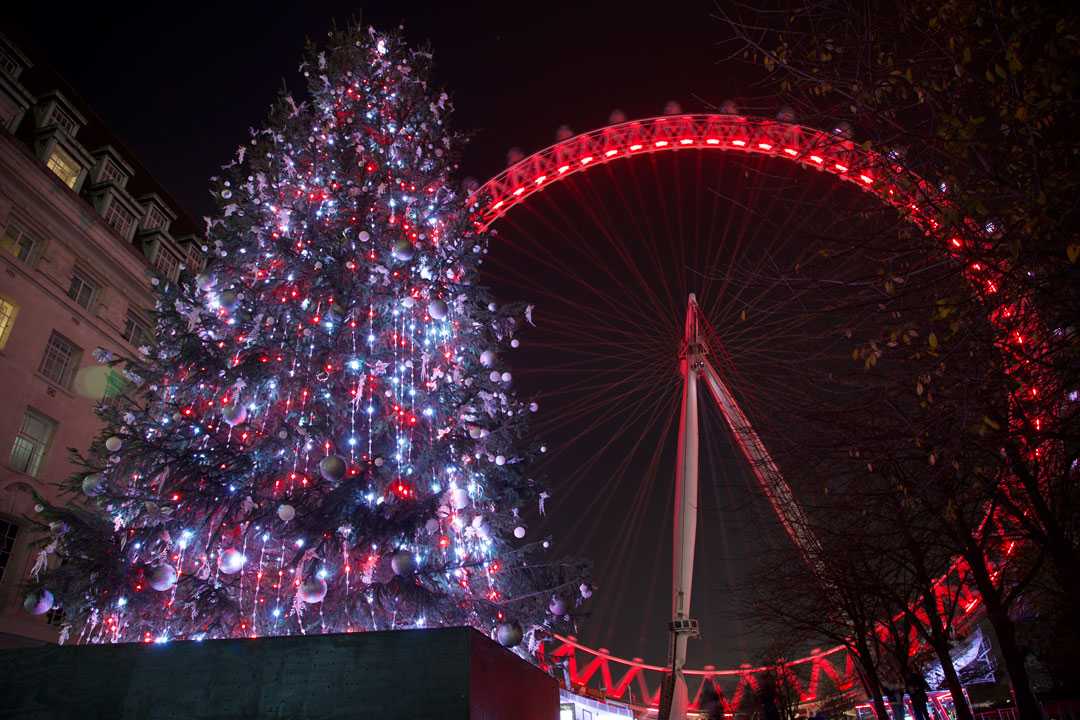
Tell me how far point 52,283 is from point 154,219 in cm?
598

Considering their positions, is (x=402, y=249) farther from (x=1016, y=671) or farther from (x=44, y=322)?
(x=44, y=322)

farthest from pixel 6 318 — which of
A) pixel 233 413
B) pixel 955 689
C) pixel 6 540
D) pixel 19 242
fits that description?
pixel 955 689

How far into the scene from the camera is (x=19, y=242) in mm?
18188

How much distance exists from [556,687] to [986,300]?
5.50 m

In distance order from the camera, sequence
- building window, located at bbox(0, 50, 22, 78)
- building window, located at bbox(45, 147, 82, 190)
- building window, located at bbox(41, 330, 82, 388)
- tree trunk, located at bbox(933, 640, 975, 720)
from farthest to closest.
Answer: building window, located at bbox(45, 147, 82, 190), building window, located at bbox(0, 50, 22, 78), building window, located at bbox(41, 330, 82, 388), tree trunk, located at bbox(933, 640, 975, 720)

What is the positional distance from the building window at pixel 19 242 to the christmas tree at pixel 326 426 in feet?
37.4

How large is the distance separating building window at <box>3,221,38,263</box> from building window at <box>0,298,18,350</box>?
4.65ft

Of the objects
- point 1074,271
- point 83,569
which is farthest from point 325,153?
point 1074,271

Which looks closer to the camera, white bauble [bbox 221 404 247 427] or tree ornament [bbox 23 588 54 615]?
tree ornament [bbox 23 588 54 615]

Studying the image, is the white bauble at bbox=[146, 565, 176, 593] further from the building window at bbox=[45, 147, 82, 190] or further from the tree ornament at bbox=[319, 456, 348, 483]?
the building window at bbox=[45, 147, 82, 190]

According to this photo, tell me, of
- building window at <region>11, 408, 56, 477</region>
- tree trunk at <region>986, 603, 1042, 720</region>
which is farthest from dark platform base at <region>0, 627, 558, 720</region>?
building window at <region>11, 408, 56, 477</region>

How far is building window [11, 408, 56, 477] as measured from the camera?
17.1 meters

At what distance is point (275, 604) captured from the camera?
291 inches

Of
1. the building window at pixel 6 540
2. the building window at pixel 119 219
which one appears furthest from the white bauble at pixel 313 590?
the building window at pixel 119 219
